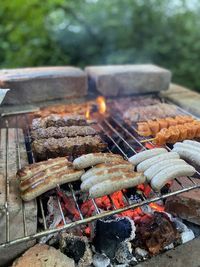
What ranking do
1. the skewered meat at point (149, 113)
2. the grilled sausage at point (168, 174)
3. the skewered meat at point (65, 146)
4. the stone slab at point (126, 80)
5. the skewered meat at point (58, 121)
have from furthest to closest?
the stone slab at point (126, 80), the skewered meat at point (149, 113), the skewered meat at point (58, 121), the skewered meat at point (65, 146), the grilled sausage at point (168, 174)

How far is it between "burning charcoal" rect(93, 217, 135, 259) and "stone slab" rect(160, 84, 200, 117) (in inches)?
88.2

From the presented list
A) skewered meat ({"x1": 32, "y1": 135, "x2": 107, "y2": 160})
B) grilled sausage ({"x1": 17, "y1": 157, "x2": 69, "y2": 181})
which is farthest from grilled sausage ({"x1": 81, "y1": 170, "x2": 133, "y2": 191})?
skewered meat ({"x1": 32, "y1": 135, "x2": 107, "y2": 160})

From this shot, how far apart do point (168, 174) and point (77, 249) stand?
A: 3.39ft

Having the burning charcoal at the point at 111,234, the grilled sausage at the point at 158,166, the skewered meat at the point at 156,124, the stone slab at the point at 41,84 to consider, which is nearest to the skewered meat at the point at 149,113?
the skewered meat at the point at 156,124

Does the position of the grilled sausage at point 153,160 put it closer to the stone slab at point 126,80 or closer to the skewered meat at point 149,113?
the skewered meat at point 149,113

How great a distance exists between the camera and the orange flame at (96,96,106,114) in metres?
4.52

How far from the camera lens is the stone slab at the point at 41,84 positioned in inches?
164

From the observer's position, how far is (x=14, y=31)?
Answer: 828 centimetres

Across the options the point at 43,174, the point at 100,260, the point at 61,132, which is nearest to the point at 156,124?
the point at 61,132

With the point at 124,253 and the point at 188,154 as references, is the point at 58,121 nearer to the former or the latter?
the point at 188,154

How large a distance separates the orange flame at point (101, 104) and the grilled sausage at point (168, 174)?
6.54 feet

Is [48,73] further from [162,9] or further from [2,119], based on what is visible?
[162,9]

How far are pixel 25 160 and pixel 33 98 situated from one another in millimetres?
1357

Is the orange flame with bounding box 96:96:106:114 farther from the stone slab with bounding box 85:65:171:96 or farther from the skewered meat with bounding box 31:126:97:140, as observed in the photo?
the skewered meat with bounding box 31:126:97:140
